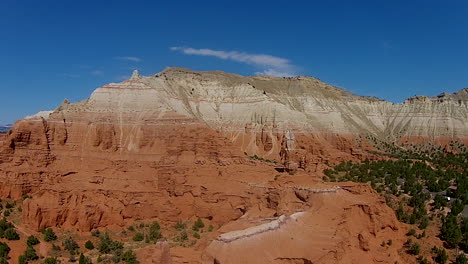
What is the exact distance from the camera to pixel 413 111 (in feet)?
336

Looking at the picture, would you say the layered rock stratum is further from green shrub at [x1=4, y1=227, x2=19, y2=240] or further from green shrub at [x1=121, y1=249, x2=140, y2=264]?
green shrub at [x1=121, y1=249, x2=140, y2=264]

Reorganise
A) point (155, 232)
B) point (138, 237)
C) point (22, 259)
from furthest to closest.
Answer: point (155, 232) → point (138, 237) → point (22, 259)

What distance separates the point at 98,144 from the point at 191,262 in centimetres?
1741

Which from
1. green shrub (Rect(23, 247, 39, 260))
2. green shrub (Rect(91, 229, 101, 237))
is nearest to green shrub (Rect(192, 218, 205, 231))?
green shrub (Rect(91, 229, 101, 237))

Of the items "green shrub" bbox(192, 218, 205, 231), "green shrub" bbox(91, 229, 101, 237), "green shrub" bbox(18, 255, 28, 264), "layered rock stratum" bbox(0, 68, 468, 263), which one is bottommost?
"green shrub" bbox(18, 255, 28, 264)

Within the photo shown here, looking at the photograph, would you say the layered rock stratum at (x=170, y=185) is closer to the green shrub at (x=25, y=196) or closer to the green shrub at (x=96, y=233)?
the green shrub at (x=25, y=196)

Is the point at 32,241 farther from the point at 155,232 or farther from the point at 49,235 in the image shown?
the point at 155,232

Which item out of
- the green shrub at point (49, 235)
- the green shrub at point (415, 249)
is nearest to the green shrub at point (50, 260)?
the green shrub at point (49, 235)

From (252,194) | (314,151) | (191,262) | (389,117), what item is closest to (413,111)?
(389,117)

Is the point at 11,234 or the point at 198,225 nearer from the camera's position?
the point at 11,234

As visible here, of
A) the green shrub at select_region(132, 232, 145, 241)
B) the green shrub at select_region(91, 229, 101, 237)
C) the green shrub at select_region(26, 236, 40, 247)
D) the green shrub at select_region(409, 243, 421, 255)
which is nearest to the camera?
the green shrub at select_region(409, 243, 421, 255)

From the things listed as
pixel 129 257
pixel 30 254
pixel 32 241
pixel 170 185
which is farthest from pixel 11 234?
pixel 170 185

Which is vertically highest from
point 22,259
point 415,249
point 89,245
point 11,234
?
point 415,249

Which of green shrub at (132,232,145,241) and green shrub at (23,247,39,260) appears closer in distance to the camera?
green shrub at (23,247,39,260)
